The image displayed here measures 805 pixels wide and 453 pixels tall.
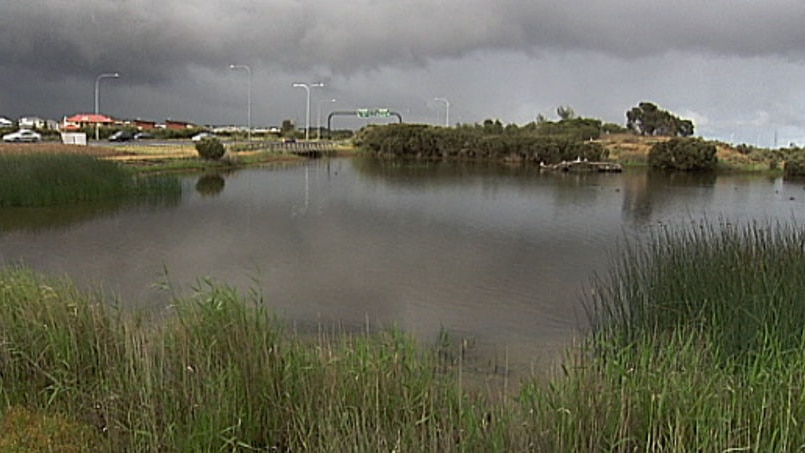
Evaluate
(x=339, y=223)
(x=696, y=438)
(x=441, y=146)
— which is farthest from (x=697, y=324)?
(x=441, y=146)

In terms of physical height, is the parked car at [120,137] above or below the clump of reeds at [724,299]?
above

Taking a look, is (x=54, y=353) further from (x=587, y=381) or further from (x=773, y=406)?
(x=773, y=406)

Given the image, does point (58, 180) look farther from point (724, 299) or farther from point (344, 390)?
point (724, 299)

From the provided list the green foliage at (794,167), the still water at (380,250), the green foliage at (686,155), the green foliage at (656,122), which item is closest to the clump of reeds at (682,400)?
the still water at (380,250)

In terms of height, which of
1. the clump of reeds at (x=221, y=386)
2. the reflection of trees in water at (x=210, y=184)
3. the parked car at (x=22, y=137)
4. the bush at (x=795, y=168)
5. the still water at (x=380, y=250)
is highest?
the parked car at (x=22, y=137)

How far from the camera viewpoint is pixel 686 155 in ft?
169

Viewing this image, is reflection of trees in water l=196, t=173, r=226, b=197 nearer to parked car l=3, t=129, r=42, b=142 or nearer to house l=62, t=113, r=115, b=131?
parked car l=3, t=129, r=42, b=142

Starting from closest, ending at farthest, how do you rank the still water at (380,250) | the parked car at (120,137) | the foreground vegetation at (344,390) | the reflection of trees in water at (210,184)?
the foreground vegetation at (344,390)
the still water at (380,250)
the reflection of trees in water at (210,184)
the parked car at (120,137)

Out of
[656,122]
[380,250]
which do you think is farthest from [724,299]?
[656,122]

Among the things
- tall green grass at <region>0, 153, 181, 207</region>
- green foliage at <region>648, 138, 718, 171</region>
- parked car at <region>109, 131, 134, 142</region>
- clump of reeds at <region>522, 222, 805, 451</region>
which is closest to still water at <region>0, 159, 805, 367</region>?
tall green grass at <region>0, 153, 181, 207</region>

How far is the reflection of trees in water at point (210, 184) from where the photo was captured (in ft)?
84.0

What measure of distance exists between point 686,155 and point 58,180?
4511 centimetres

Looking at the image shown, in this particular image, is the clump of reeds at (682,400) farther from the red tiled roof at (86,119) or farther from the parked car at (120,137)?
the red tiled roof at (86,119)

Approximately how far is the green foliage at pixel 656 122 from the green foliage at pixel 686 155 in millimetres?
→ 29755
